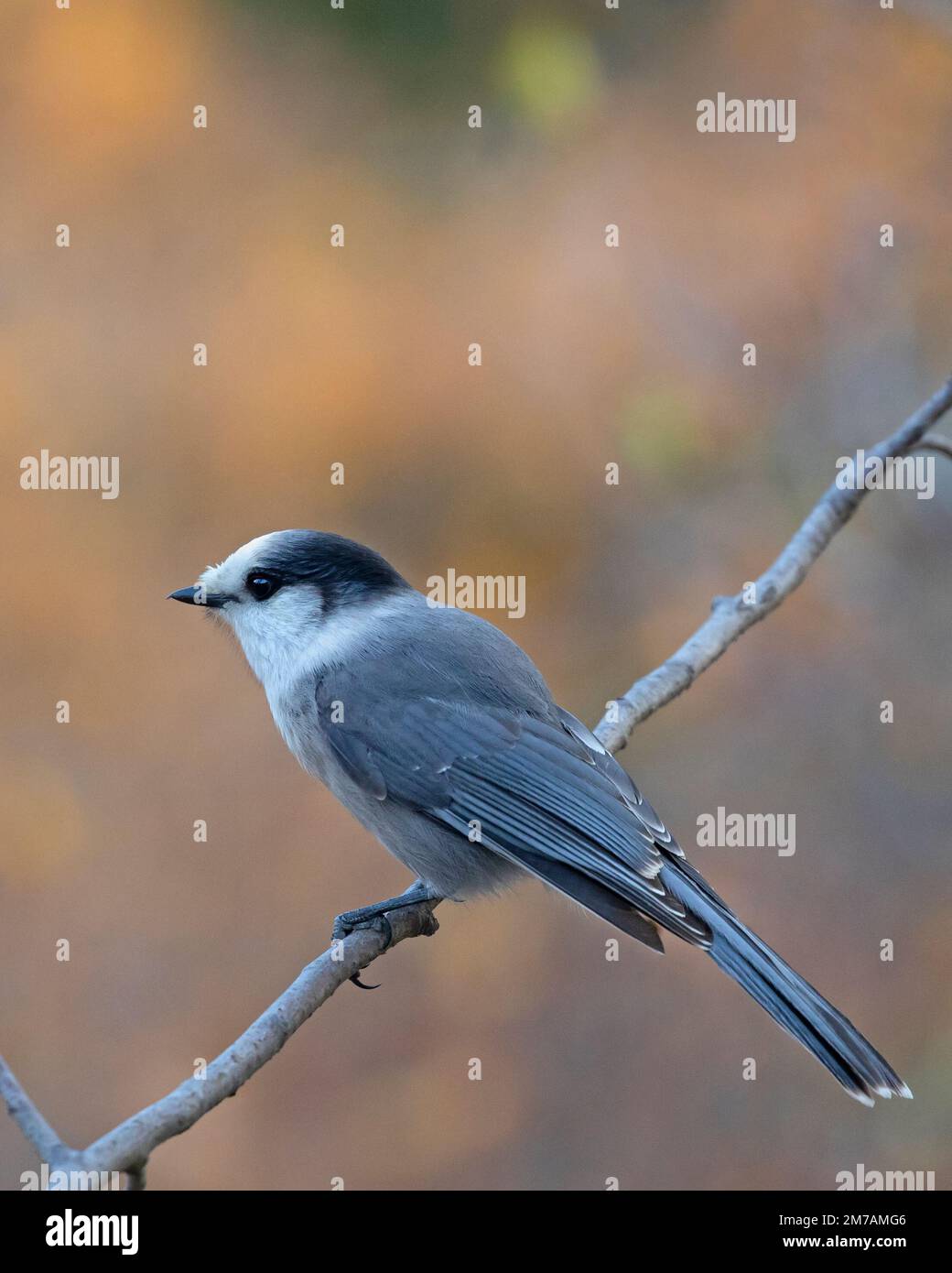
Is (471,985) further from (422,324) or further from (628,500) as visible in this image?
(422,324)

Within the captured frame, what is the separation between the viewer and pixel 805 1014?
2369 millimetres

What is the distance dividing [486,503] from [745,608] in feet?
8.47

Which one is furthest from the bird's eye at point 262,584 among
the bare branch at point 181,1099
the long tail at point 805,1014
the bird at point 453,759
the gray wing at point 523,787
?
the long tail at point 805,1014

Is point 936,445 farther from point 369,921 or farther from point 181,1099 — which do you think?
point 181,1099

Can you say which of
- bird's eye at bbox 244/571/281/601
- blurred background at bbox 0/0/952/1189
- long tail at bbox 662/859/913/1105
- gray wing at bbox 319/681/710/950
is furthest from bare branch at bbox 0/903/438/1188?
blurred background at bbox 0/0/952/1189

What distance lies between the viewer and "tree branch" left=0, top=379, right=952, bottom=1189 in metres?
1.59

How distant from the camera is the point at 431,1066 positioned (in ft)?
15.9

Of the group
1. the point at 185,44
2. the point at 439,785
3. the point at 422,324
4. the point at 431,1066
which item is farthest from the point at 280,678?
the point at 185,44

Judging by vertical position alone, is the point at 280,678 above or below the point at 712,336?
below

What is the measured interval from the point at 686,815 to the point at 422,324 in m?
2.41

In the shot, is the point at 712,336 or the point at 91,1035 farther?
the point at 712,336

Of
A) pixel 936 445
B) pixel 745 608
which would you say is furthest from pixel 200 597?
pixel 936 445

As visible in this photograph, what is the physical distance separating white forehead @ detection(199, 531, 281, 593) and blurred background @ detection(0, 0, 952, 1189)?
225cm

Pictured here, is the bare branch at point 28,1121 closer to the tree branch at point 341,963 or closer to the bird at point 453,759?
the tree branch at point 341,963
